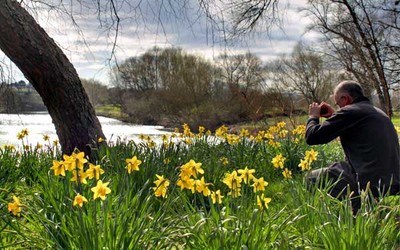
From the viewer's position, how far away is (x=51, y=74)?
4301mm

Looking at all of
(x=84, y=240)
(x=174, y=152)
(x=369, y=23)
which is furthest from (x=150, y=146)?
(x=369, y=23)

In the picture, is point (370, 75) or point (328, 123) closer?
point (328, 123)

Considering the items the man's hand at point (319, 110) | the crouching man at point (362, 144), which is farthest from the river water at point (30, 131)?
the crouching man at point (362, 144)

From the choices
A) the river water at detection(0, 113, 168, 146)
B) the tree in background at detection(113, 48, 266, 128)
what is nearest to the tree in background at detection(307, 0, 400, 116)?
the river water at detection(0, 113, 168, 146)

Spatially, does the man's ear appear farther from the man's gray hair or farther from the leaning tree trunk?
the leaning tree trunk

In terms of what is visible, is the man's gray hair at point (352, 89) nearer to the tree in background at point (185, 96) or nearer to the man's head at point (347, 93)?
the man's head at point (347, 93)

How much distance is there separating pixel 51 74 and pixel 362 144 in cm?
324

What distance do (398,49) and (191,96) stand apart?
2000cm

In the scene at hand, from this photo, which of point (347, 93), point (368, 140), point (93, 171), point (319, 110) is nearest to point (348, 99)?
point (347, 93)

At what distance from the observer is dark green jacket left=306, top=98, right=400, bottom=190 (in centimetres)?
297

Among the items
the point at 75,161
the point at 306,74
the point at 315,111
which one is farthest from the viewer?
the point at 306,74

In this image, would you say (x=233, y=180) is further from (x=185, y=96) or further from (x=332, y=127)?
(x=185, y=96)

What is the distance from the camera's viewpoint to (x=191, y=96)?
2928 centimetres

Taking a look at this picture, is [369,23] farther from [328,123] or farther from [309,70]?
[309,70]
